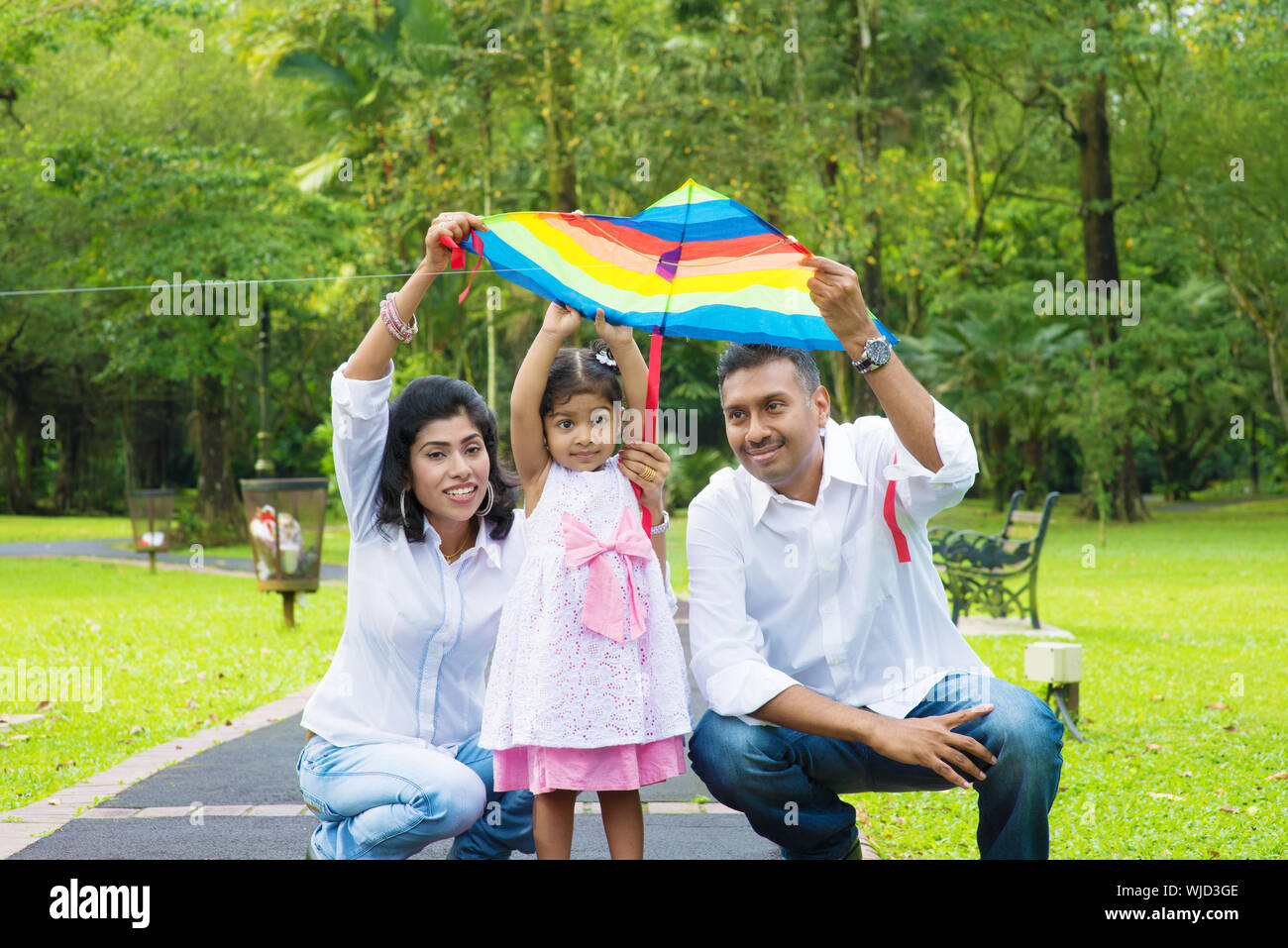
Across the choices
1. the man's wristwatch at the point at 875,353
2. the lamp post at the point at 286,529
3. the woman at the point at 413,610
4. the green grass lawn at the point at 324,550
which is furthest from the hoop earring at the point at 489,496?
the green grass lawn at the point at 324,550

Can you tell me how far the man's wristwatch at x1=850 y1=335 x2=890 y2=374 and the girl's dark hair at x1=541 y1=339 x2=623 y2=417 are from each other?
0.79m

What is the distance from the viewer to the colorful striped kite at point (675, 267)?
3.60m

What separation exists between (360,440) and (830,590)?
1.42m

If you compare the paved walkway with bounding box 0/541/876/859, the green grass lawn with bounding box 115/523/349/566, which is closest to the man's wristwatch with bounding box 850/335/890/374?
the paved walkway with bounding box 0/541/876/859

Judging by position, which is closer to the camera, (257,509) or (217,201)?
(257,509)

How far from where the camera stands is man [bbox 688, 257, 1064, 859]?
11.3 ft

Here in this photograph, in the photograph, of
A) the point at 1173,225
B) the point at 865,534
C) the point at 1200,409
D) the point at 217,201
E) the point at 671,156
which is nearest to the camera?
the point at 865,534

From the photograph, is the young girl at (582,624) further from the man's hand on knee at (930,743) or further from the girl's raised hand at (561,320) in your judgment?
the man's hand on knee at (930,743)

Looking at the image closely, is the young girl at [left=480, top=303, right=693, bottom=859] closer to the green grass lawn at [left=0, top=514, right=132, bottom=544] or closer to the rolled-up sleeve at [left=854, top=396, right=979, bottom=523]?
the rolled-up sleeve at [left=854, top=396, right=979, bottom=523]

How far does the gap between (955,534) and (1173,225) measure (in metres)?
19.4

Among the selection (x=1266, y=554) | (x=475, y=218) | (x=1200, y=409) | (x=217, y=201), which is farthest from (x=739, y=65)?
(x=1200, y=409)

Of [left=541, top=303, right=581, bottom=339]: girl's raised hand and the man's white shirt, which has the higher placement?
[left=541, top=303, right=581, bottom=339]: girl's raised hand
